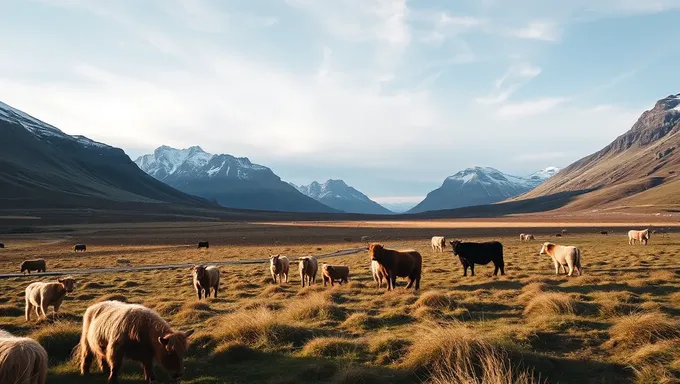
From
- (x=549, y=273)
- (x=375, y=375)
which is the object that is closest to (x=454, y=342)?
(x=375, y=375)

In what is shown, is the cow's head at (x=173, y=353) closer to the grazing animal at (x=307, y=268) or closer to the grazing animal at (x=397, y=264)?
the grazing animal at (x=397, y=264)

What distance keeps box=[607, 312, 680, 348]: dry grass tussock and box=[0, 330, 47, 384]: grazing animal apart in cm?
1101

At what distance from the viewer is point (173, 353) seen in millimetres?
8039

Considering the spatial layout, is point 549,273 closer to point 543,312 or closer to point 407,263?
point 407,263

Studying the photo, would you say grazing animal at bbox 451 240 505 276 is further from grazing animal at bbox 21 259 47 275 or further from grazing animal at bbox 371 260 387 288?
grazing animal at bbox 21 259 47 275

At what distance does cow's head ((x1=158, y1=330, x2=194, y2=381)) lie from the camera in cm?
799

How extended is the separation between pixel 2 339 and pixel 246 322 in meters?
5.23

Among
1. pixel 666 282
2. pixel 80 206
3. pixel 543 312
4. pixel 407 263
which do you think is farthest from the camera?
pixel 80 206

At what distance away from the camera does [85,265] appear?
36656 mm

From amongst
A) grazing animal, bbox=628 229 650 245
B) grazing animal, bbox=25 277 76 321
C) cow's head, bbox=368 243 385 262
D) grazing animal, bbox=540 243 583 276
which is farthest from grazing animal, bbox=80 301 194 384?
grazing animal, bbox=628 229 650 245

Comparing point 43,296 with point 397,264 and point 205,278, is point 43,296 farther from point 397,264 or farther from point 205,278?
point 397,264

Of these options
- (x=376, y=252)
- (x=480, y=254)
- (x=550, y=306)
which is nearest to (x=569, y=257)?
(x=480, y=254)

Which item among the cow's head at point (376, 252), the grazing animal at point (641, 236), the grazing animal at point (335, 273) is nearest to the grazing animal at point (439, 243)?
the grazing animal at point (641, 236)

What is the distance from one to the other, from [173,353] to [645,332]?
999 centimetres
